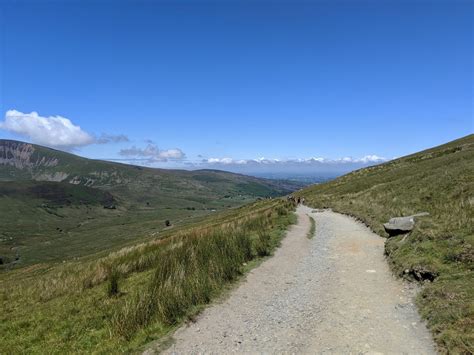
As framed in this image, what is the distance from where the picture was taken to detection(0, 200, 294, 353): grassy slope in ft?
32.1

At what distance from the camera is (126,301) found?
→ 462 inches

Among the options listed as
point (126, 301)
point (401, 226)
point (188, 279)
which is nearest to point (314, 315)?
point (188, 279)

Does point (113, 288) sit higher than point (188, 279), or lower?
lower

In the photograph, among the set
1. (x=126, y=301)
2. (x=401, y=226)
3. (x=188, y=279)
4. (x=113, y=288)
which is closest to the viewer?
(x=126, y=301)

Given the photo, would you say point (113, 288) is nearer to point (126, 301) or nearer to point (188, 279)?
point (126, 301)

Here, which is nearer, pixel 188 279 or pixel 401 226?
pixel 188 279

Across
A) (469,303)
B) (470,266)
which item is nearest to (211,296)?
(469,303)

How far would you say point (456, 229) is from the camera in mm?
14109

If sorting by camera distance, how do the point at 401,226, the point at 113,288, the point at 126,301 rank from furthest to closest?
the point at 401,226
the point at 113,288
the point at 126,301

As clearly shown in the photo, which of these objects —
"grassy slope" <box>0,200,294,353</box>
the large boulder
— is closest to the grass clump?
"grassy slope" <box>0,200,294,353</box>

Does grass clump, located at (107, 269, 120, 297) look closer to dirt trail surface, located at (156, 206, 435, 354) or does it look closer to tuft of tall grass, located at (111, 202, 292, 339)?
tuft of tall grass, located at (111, 202, 292, 339)

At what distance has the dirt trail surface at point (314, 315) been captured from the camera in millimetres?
8133

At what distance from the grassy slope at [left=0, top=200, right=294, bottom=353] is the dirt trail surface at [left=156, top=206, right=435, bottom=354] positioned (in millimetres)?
809

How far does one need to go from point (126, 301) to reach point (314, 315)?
6115 millimetres
